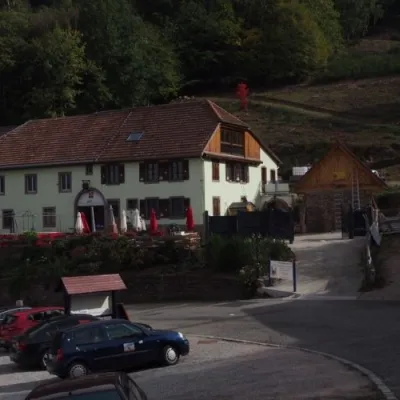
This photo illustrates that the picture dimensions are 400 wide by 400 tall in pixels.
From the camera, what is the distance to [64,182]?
5228 centimetres

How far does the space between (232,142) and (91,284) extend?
2696cm

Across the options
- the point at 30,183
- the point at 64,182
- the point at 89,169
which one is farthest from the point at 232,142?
the point at 30,183

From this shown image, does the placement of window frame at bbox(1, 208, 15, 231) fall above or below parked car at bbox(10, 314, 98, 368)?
above

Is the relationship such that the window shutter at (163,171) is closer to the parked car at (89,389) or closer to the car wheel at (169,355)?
the car wheel at (169,355)

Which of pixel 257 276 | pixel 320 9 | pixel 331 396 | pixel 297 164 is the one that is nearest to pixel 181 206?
pixel 257 276

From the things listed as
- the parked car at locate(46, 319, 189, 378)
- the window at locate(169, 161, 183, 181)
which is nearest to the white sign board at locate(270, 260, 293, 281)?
the parked car at locate(46, 319, 189, 378)

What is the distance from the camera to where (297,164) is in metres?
66.2

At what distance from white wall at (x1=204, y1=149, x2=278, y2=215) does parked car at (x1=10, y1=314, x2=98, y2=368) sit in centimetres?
2611

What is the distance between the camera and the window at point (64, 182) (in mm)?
51969

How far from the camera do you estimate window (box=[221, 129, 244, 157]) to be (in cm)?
5133

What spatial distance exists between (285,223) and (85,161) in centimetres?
1546

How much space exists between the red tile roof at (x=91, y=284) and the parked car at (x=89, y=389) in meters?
15.8

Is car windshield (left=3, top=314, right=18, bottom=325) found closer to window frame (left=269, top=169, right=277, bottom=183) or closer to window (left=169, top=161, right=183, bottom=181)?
window (left=169, top=161, right=183, bottom=181)

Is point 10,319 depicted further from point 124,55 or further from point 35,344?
point 124,55
